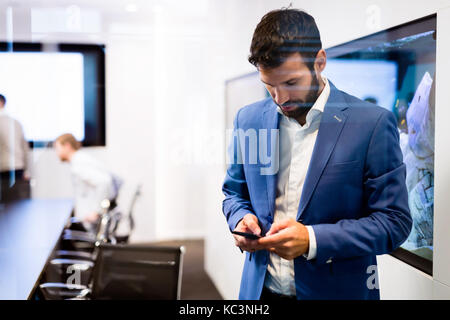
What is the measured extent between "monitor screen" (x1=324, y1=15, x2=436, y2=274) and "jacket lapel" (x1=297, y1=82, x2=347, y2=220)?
0.14m

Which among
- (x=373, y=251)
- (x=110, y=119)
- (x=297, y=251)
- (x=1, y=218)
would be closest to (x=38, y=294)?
(x=1, y=218)

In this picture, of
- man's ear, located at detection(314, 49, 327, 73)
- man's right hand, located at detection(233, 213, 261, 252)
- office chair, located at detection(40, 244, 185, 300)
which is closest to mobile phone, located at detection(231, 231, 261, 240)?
man's right hand, located at detection(233, 213, 261, 252)

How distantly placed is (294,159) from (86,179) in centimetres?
64

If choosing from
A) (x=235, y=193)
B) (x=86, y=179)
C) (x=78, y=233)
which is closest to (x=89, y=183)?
(x=86, y=179)

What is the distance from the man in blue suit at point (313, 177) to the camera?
903 millimetres

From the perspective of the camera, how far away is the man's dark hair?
904 millimetres

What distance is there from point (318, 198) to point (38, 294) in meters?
Result: 1.42

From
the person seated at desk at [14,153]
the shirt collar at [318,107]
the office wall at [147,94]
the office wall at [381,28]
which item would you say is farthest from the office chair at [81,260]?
the shirt collar at [318,107]

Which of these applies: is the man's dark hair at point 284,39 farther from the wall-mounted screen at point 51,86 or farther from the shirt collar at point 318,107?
the wall-mounted screen at point 51,86

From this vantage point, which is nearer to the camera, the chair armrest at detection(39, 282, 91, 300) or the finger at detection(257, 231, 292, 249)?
the finger at detection(257, 231, 292, 249)

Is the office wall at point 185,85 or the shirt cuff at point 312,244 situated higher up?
the office wall at point 185,85

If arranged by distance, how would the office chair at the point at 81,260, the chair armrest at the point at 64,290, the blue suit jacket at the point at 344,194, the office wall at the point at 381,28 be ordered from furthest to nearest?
the chair armrest at the point at 64,290
the office chair at the point at 81,260
the office wall at the point at 381,28
the blue suit jacket at the point at 344,194

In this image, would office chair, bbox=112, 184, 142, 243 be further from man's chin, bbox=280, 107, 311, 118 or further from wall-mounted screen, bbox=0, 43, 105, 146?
man's chin, bbox=280, 107, 311, 118
